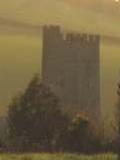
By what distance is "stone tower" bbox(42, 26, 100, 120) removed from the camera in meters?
5.27

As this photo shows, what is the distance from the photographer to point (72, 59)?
538 centimetres

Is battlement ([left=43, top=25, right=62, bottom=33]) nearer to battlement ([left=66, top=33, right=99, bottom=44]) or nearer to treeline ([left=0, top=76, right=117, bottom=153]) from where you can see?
battlement ([left=66, top=33, right=99, bottom=44])

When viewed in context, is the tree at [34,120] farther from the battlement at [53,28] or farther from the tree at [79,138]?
the battlement at [53,28]

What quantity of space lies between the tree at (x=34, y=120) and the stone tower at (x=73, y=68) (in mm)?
271

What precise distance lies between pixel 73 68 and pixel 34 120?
0.85 m

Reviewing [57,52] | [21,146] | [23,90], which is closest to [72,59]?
[57,52]

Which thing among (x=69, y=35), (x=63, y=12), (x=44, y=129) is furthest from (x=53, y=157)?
(x=63, y=12)

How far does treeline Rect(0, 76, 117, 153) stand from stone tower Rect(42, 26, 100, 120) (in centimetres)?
28

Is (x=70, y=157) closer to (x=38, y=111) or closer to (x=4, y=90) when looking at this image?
(x=38, y=111)

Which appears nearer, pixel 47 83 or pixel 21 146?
pixel 21 146

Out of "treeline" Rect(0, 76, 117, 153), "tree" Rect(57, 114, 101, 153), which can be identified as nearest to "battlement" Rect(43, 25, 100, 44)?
"treeline" Rect(0, 76, 117, 153)

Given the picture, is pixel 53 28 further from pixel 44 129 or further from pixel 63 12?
pixel 44 129

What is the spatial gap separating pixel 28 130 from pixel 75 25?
113cm

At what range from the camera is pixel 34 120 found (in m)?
4.77
